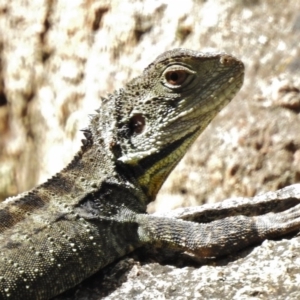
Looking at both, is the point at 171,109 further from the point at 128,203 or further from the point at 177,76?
the point at 128,203

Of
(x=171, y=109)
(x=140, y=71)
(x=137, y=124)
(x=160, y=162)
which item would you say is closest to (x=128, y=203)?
(x=160, y=162)

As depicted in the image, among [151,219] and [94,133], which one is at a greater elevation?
[94,133]

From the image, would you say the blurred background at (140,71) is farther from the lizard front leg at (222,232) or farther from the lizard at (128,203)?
the lizard front leg at (222,232)

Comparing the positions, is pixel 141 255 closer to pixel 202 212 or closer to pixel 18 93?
pixel 202 212

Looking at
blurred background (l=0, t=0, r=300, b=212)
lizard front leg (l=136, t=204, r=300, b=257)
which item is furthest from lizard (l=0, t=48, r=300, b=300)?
blurred background (l=0, t=0, r=300, b=212)

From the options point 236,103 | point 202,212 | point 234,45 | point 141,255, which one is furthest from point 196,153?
point 141,255

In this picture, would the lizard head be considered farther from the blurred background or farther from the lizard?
the blurred background
